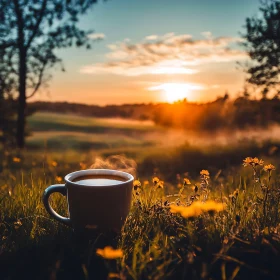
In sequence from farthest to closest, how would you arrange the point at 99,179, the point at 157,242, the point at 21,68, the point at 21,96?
the point at 21,96 < the point at 21,68 < the point at 99,179 < the point at 157,242

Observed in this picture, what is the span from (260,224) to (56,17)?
36.2 feet

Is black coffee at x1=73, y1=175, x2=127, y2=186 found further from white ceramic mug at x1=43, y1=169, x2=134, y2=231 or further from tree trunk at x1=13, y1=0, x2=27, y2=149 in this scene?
tree trunk at x1=13, y1=0, x2=27, y2=149

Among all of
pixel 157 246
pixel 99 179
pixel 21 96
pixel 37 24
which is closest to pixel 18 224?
pixel 99 179

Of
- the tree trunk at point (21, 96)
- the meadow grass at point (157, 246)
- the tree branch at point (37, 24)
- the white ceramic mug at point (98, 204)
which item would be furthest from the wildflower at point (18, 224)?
the tree branch at point (37, 24)

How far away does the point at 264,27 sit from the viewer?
10.6 m

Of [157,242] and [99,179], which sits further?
[99,179]

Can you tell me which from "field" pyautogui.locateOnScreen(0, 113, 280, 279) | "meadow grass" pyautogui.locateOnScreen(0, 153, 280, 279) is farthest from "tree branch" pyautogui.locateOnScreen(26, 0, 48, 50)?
"meadow grass" pyautogui.locateOnScreen(0, 153, 280, 279)

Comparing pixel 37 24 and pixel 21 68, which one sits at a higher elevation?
pixel 37 24

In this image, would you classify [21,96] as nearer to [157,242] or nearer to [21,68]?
[21,68]

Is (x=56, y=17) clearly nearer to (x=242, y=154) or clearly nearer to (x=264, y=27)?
(x=264, y=27)

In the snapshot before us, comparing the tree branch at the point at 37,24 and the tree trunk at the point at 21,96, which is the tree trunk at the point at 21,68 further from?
the tree branch at the point at 37,24

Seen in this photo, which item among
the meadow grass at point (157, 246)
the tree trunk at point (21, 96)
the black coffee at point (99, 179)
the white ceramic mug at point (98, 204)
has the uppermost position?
the tree trunk at point (21, 96)

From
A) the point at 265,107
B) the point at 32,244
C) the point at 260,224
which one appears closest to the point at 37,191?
the point at 32,244

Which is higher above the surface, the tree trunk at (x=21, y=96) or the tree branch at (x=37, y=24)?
the tree branch at (x=37, y=24)
